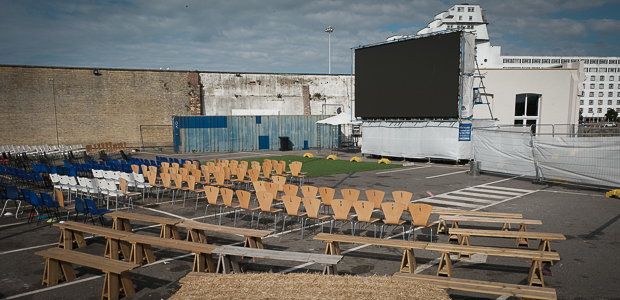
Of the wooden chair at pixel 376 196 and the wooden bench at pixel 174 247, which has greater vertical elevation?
the wooden chair at pixel 376 196

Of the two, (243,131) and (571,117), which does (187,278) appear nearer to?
(243,131)

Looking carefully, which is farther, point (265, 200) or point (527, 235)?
point (265, 200)

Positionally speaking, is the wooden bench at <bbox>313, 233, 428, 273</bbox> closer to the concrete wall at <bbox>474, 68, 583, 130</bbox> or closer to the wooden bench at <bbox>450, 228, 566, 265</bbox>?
the wooden bench at <bbox>450, 228, 566, 265</bbox>

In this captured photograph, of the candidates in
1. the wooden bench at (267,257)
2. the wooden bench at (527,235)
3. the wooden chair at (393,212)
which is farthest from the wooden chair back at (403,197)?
the wooden bench at (267,257)

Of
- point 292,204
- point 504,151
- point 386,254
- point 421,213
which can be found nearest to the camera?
point 386,254

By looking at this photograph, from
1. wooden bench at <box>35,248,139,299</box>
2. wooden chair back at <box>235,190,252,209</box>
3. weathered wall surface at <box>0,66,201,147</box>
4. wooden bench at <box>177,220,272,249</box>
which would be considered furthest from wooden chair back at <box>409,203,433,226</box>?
weathered wall surface at <box>0,66,201,147</box>

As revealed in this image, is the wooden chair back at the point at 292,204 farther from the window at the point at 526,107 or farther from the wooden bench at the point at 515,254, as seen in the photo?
the window at the point at 526,107

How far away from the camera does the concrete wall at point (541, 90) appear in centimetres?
2695

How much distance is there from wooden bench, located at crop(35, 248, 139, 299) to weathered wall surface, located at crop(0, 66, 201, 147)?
1087 inches

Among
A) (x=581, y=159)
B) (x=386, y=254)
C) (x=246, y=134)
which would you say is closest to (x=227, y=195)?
(x=386, y=254)

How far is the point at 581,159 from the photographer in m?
11.9

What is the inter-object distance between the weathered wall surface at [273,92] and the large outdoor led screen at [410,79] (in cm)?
1337

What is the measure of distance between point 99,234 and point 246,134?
23.9 m

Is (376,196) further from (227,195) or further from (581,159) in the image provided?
(581,159)
